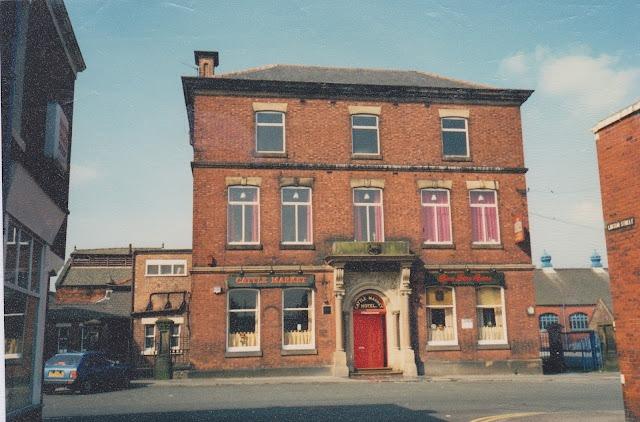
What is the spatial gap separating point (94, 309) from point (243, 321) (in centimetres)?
1985

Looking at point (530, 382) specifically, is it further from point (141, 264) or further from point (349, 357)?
point (141, 264)

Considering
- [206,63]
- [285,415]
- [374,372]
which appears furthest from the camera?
[206,63]

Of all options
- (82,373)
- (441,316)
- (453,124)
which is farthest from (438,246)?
(82,373)

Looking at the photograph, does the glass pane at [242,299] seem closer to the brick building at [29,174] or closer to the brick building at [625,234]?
the brick building at [29,174]

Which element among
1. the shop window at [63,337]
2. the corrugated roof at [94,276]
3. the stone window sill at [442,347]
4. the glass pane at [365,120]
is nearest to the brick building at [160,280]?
the shop window at [63,337]

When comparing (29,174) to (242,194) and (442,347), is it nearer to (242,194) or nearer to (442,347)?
(242,194)

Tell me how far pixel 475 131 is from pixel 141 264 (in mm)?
21685

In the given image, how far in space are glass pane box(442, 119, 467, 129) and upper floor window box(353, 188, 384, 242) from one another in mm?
4190

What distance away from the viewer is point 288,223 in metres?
22.7

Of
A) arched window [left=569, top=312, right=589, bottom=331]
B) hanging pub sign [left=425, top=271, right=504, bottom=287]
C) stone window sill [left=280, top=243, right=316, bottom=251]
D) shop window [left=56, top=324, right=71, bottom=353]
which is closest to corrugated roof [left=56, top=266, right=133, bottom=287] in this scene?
shop window [left=56, top=324, right=71, bottom=353]

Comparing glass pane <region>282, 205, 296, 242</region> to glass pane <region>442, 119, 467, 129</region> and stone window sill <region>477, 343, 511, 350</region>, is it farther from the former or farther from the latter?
stone window sill <region>477, 343, 511, 350</region>

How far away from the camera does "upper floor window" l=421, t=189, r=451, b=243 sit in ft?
76.8

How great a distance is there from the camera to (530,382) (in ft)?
64.9

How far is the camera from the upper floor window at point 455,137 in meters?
24.2
